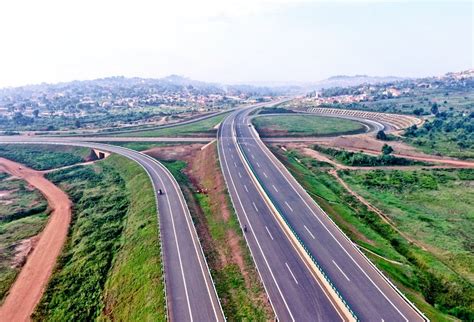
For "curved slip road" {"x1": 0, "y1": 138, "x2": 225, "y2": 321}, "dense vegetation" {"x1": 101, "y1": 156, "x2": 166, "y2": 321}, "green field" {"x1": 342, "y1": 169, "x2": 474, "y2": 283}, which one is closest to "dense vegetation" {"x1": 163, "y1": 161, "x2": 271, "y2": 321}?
"curved slip road" {"x1": 0, "y1": 138, "x2": 225, "y2": 321}

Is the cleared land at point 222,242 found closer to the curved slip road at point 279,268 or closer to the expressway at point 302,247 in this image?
the curved slip road at point 279,268

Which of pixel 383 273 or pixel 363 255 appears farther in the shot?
pixel 363 255

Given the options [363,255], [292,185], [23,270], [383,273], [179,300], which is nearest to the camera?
[179,300]

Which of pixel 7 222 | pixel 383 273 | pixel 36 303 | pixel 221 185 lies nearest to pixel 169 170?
pixel 221 185

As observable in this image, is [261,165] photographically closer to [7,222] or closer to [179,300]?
[179,300]

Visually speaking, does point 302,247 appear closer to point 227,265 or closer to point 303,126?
point 227,265

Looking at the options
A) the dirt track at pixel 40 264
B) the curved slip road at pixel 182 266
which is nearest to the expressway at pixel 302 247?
the curved slip road at pixel 182 266
